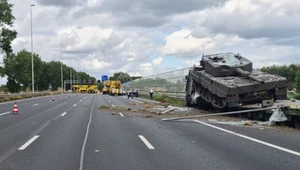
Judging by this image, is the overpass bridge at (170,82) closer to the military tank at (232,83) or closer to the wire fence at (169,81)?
the wire fence at (169,81)

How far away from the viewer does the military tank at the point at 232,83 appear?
17.6 metres

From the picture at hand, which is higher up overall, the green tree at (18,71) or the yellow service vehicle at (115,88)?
the green tree at (18,71)

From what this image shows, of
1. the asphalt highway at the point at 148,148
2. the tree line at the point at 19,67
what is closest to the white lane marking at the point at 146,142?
the asphalt highway at the point at 148,148

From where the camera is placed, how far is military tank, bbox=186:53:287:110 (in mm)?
17594

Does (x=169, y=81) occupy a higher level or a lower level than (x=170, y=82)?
higher

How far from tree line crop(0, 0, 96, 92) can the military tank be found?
37.3 meters

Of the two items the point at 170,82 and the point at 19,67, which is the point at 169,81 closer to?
the point at 170,82

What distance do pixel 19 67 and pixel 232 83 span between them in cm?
10114

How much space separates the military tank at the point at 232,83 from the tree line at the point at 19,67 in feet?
122

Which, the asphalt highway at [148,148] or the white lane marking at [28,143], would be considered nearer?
the asphalt highway at [148,148]

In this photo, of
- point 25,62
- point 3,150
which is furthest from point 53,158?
point 25,62

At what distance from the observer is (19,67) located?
110 m

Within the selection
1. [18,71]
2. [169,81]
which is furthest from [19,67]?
[169,81]

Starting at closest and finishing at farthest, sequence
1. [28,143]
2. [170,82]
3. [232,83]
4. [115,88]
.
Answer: [28,143]
[232,83]
[170,82]
[115,88]
